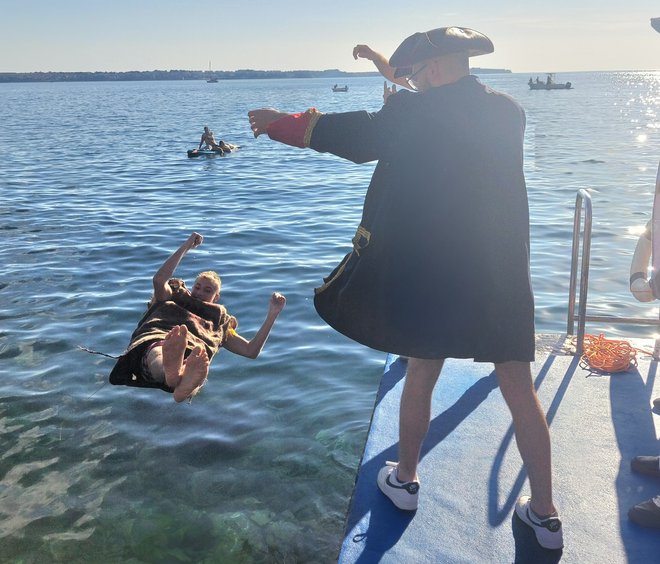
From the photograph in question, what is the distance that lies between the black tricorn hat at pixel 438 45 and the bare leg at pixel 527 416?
1.35m

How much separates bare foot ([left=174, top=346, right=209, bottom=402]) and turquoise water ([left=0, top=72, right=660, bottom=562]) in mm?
971

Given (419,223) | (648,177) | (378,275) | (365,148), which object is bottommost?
(648,177)

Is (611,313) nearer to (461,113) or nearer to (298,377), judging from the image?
(298,377)

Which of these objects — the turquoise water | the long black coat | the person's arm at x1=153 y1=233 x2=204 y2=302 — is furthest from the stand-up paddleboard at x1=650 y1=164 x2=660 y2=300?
the person's arm at x1=153 y1=233 x2=204 y2=302

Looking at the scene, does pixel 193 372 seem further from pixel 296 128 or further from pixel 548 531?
pixel 548 531

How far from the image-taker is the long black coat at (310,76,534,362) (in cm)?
305

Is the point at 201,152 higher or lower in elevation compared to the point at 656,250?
lower

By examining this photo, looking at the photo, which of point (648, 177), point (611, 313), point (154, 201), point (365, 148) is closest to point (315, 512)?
point (365, 148)

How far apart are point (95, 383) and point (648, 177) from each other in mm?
19981

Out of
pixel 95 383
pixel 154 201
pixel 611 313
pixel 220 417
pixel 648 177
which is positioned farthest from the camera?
pixel 648 177

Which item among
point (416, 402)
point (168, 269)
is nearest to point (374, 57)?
point (416, 402)

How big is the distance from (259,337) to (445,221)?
263 centimetres

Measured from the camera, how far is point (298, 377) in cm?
748

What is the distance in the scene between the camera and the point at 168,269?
17.7ft
